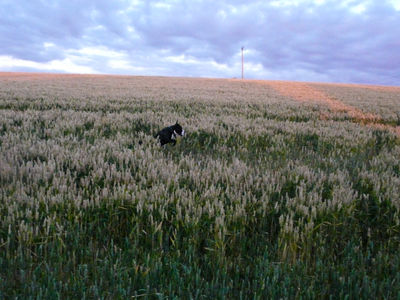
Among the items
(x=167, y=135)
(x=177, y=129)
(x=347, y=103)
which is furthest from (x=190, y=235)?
(x=347, y=103)

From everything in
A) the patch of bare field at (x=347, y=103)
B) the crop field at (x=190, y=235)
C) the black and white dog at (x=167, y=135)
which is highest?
the patch of bare field at (x=347, y=103)

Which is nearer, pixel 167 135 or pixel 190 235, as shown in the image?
pixel 190 235

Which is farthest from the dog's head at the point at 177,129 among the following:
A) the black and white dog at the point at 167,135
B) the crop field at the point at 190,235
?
the crop field at the point at 190,235

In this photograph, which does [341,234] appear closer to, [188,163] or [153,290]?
[153,290]

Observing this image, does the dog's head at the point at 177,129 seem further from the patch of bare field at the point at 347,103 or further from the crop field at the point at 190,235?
the patch of bare field at the point at 347,103

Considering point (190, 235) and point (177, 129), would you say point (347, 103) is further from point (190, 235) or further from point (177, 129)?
point (190, 235)

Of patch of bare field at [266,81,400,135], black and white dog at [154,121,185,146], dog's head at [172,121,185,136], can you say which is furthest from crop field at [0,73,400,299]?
patch of bare field at [266,81,400,135]

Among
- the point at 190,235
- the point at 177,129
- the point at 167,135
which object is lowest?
the point at 190,235

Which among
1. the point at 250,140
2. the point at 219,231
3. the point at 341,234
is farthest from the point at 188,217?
the point at 250,140

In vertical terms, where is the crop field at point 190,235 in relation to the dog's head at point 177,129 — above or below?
below

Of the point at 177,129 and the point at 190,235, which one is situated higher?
the point at 177,129

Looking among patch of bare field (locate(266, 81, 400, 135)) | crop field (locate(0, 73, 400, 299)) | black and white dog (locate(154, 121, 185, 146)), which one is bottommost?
crop field (locate(0, 73, 400, 299))

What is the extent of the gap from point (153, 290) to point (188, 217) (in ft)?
2.79

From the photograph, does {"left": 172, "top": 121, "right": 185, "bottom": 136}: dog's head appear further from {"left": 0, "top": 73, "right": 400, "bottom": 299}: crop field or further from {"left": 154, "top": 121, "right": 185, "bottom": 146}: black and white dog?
{"left": 0, "top": 73, "right": 400, "bottom": 299}: crop field
